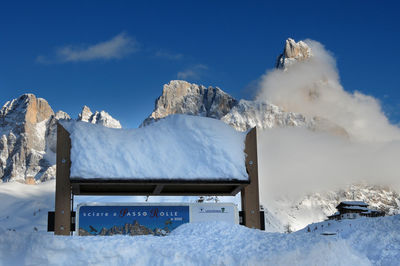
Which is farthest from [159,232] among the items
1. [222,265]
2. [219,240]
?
[222,265]

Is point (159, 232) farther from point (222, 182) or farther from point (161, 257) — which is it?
point (161, 257)

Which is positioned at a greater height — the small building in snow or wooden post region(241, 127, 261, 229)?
the small building in snow

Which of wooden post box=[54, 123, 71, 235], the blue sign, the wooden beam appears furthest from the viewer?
the wooden beam

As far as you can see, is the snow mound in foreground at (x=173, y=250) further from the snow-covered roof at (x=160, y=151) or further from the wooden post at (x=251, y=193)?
the wooden post at (x=251, y=193)

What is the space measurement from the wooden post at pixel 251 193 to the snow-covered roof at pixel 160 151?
0.43m

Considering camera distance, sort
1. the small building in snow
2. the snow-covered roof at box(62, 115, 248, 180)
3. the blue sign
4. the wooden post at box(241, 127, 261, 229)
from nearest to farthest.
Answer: the blue sign
the snow-covered roof at box(62, 115, 248, 180)
the wooden post at box(241, 127, 261, 229)
the small building in snow

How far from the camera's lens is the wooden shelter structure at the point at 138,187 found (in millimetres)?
18219

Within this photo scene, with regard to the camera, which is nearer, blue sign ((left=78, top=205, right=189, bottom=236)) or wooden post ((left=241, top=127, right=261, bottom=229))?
blue sign ((left=78, top=205, right=189, bottom=236))

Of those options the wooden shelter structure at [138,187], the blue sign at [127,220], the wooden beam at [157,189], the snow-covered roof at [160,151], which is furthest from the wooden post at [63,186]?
the wooden beam at [157,189]

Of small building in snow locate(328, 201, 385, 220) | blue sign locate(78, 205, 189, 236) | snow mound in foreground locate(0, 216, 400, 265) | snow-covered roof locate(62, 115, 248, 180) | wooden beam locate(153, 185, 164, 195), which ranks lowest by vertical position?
snow mound in foreground locate(0, 216, 400, 265)

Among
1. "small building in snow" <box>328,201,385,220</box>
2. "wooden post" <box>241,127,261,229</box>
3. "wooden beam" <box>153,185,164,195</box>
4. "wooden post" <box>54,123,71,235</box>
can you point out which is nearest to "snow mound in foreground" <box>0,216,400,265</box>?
"wooden post" <box>54,123,71,235</box>

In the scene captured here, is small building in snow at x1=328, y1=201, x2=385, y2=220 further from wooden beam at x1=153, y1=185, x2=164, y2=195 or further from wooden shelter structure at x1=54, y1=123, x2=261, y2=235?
wooden beam at x1=153, y1=185, x2=164, y2=195

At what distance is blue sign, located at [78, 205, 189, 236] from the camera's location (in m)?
18.0

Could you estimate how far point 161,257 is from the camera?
9.39 m
